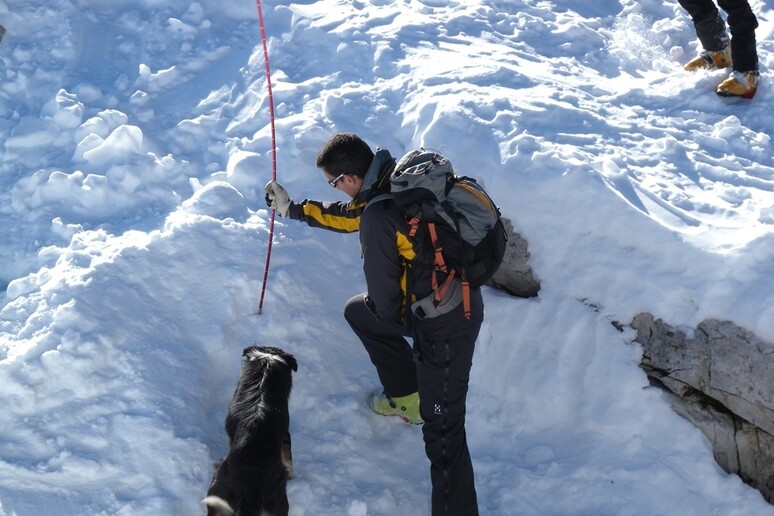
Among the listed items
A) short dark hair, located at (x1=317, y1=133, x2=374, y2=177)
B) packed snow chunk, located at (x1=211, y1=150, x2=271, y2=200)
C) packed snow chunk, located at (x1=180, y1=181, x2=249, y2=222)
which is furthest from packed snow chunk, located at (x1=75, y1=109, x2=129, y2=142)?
short dark hair, located at (x1=317, y1=133, x2=374, y2=177)

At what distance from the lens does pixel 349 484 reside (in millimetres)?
5328

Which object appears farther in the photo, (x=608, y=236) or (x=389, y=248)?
(x=608, y=236)

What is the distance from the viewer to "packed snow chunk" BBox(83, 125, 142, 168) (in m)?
7.27

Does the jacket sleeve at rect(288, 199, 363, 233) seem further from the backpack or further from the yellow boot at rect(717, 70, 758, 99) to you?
the yellow boot at rect(717, 70, 758, 99)

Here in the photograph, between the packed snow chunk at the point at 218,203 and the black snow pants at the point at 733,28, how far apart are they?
17.7 ft

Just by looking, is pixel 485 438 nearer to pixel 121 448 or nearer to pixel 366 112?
pixel 121 448

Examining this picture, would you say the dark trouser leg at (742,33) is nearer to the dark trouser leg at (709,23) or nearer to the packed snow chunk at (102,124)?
the dark trouser leg at (709,23)

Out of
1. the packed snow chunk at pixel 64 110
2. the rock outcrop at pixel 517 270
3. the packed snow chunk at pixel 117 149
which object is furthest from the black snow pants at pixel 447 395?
the packed snow chunk at pixel 64 110

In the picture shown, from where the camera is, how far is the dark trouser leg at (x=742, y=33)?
7.55 meters

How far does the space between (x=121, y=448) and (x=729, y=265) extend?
15.4 ft

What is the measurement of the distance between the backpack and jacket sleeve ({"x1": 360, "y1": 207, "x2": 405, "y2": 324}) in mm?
141

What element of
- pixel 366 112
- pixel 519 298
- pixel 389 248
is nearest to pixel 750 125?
pixel 519 298

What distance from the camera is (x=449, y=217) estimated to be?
4.34 metres

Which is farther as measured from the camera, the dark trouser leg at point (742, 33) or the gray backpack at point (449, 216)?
the dark trouser leg at point (742, 33)
